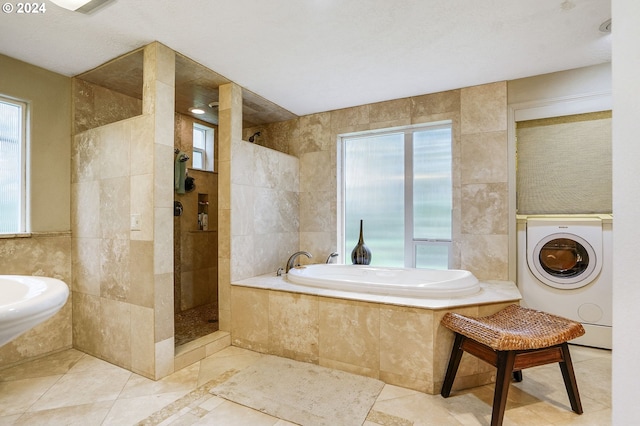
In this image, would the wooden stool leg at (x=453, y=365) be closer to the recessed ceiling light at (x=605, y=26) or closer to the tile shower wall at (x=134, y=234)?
the tile shower wall at (x=134, y=234)

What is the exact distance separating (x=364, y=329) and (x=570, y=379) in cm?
117

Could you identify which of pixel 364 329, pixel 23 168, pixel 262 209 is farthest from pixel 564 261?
pixel 23 168

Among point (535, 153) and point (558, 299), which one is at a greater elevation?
point (535, 153)

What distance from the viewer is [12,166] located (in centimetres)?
237

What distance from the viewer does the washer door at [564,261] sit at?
2508mm

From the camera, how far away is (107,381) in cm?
210

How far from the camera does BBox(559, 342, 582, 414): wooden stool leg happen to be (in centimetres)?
170

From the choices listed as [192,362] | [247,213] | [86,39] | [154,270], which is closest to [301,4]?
[86,39]

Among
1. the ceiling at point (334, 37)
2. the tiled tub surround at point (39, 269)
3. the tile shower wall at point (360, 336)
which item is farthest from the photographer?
the tiled tub surround at point (39, 269)

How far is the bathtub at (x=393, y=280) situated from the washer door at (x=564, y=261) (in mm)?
710

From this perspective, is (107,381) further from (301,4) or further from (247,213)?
(301,4)

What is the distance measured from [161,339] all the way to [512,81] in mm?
3603

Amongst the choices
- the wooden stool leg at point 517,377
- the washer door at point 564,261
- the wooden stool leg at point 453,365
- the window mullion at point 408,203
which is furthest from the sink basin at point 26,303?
the washer door at point 564,261

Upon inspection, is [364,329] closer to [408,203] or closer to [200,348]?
[200,348]
